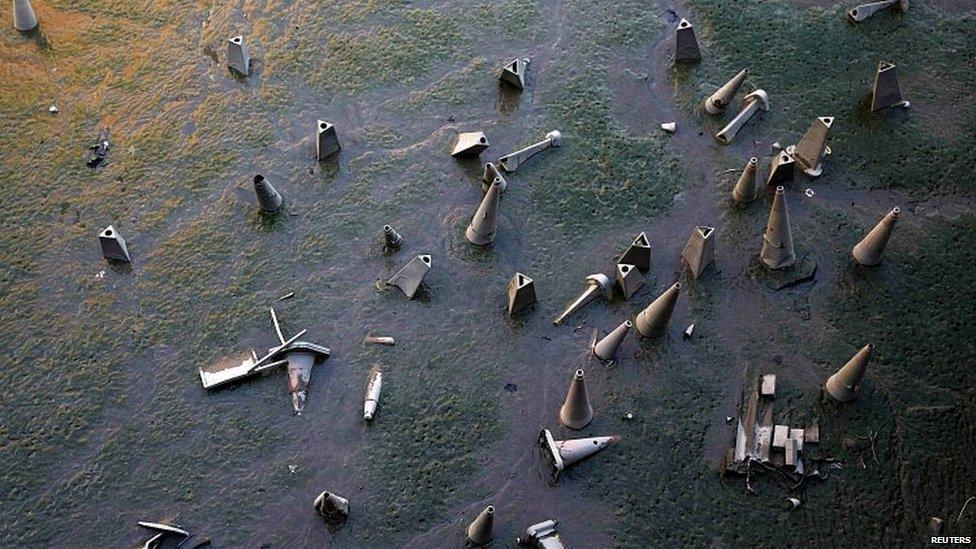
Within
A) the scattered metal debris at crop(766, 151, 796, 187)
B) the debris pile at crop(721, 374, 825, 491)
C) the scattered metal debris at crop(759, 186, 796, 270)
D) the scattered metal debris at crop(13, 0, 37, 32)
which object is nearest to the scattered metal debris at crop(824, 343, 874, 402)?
the debris pile at crop(721, 374, 825, 491)

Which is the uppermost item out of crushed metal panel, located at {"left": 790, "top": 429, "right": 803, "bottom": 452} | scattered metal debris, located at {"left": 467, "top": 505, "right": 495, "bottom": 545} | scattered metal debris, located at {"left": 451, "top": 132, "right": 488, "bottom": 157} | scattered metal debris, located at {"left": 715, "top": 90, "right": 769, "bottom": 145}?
scattered metal debris, located at {"left": 451, "top": 132, "right": 488, "bottom": 157}

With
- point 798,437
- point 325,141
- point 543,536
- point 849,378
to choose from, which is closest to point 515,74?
point 325,141

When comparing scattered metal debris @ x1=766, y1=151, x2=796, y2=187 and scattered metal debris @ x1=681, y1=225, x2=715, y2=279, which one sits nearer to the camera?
scattered metal debris @ x1=681, y1=225, x2=715, y2=279

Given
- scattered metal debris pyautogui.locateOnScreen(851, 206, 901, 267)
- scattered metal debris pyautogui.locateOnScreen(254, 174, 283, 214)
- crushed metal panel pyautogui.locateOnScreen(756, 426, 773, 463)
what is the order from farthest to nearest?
scattered metal debris pyautogui.locateOnScreen(254, 174, 283, 214)
scattered metal debris pyautogui.locateOnScreen(851, 206, 901, 267)
crushed metal panel pyautogui.locateOnScreen(756, 426, 773, 463)

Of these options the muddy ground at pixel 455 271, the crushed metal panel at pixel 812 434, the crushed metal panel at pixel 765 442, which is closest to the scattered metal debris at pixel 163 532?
the muddy ground at pixel 455 271

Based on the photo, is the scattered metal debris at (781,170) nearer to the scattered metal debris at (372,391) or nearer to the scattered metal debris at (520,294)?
the scattered metal debris at (520,294)

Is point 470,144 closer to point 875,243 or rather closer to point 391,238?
point 391,238

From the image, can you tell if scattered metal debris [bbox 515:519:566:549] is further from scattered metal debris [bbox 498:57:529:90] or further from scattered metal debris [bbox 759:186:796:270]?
scattered metal debris [bbox 498:57:529:90]
